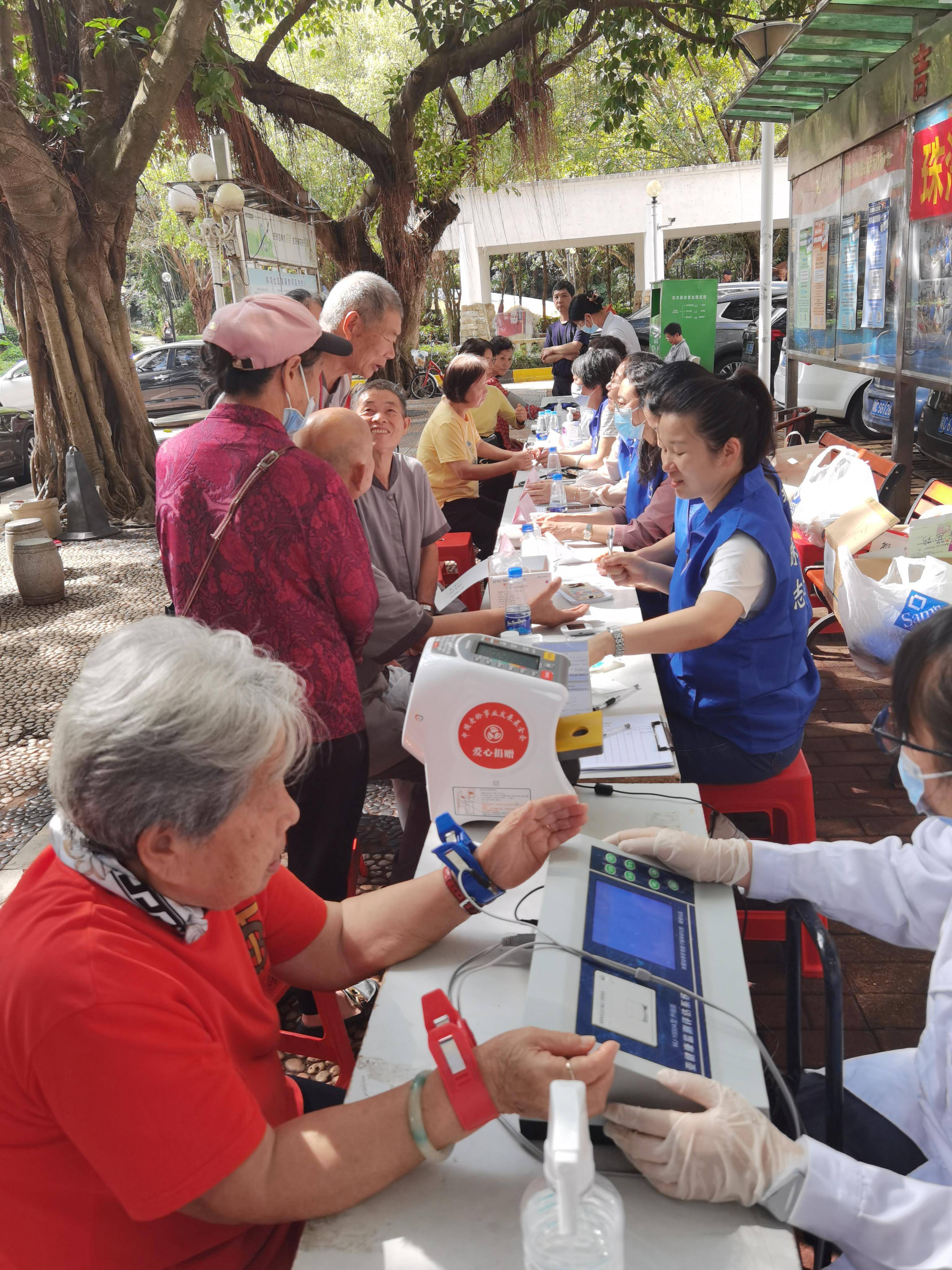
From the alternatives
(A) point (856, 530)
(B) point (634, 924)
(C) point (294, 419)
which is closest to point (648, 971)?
(B) point (634, 924)

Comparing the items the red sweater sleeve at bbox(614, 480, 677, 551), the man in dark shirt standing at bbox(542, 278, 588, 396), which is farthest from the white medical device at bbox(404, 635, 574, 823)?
the man in dark shirt standing at bbox(542, 278, 588, 396)

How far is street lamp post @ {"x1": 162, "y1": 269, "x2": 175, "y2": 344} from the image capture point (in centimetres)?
3831

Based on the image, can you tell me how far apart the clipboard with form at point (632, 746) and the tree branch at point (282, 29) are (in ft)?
35.3

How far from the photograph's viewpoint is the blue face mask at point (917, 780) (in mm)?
1341

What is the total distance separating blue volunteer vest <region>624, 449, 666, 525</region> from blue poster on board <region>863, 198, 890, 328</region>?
2170 millimetres

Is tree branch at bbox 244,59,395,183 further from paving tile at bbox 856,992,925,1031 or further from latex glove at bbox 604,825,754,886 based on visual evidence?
latex glove at bbox 604,825,754,886

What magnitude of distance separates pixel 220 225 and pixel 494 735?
737 centimetres

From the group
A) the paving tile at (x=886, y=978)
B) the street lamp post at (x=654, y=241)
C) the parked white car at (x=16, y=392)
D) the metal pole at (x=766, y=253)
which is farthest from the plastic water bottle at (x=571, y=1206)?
the parked white car at (x=16, y=392)

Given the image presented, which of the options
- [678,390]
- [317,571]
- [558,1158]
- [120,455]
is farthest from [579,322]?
[558,1158]

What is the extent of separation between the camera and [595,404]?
22.7 feet

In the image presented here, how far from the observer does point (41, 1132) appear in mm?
1037

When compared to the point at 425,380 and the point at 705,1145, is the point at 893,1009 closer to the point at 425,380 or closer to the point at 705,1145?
the point at 705,1145

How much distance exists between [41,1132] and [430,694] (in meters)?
0.90

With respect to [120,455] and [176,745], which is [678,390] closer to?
[176,745]
